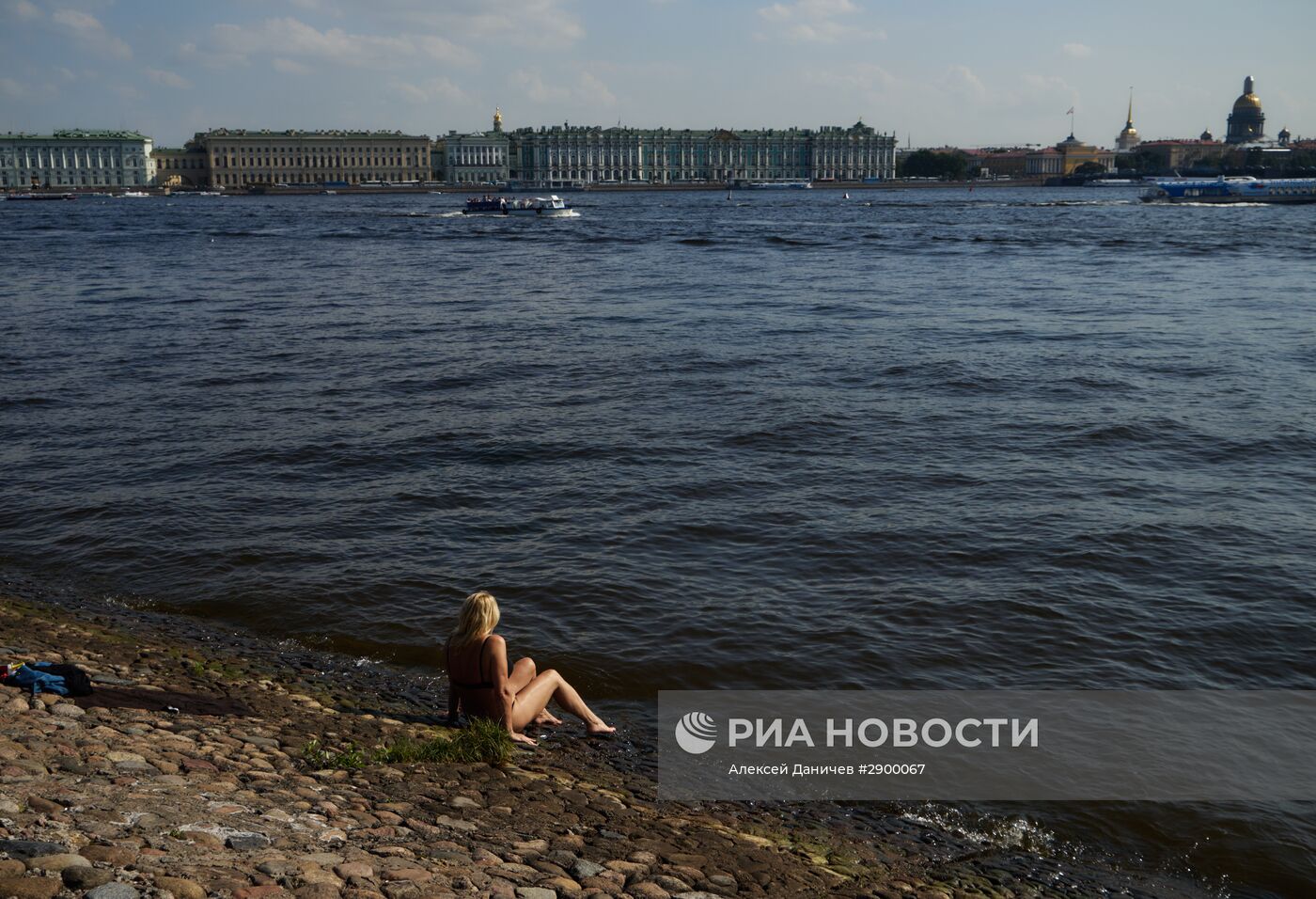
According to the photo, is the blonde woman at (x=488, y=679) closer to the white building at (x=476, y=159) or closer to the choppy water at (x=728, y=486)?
the choppy water at (x=728, y=486)

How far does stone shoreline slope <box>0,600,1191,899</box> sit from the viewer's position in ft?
13.1

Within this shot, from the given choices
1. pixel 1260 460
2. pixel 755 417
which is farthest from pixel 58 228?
pixel 1260 460

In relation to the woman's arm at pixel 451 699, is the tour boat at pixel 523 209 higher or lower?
higher

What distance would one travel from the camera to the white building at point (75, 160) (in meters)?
169

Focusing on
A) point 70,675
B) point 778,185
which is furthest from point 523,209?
point 778,185

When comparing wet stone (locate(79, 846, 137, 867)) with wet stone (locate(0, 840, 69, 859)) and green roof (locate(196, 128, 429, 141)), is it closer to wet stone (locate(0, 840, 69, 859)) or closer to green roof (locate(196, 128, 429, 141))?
wet stone (locate(0, 840, 69, 859))

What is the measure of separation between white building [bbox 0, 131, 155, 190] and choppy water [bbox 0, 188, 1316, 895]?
160m

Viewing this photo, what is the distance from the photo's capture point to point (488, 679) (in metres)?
6.49

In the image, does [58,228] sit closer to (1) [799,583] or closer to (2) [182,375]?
(2) [182,375]

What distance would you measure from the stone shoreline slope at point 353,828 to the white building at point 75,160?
614 feet

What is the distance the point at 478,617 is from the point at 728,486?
6515 mm

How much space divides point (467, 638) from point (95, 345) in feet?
64.6

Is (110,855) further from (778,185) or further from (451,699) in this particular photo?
(778,185)

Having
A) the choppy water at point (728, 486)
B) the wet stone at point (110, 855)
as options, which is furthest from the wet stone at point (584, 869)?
the choppy water at point (728, 486)
